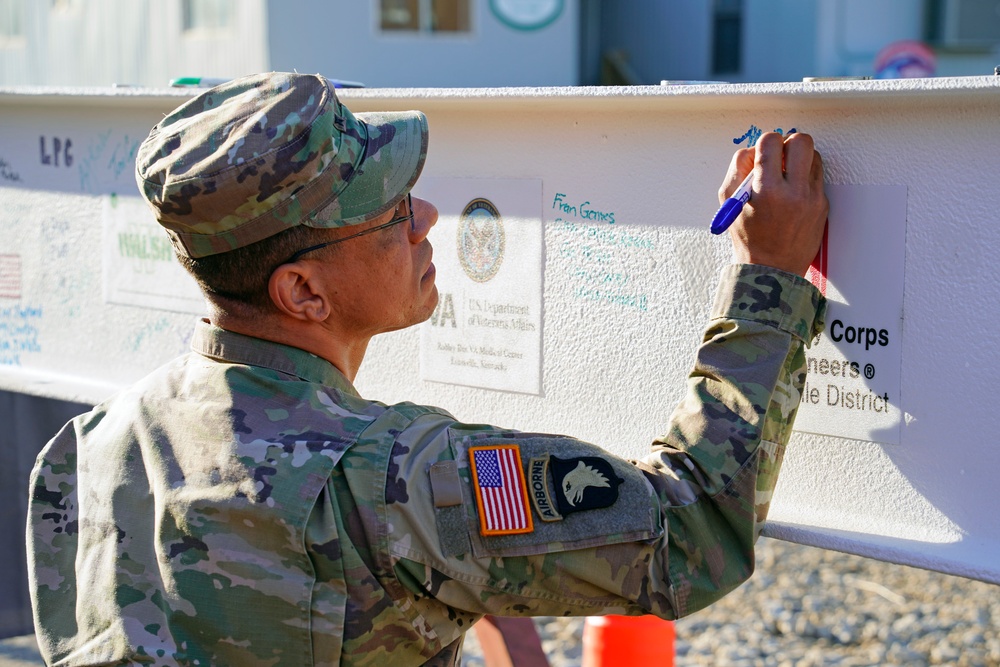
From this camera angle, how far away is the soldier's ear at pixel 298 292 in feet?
5.15

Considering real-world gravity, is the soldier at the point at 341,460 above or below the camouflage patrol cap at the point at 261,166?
below

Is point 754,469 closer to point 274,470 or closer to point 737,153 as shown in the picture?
point 737,153

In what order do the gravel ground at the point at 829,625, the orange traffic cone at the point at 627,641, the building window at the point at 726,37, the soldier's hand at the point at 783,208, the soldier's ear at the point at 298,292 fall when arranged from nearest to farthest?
the soldier's ear at the point at 298,292
the soldier's hand at the point at 783,208
the orange traffic cone at the point at 627,641
the gravel ground at the point at 829,625
the building window at the point at 726,37

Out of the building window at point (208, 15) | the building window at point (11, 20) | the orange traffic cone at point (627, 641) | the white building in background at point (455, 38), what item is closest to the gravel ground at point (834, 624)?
the orange traffic cone at point (627, 641)

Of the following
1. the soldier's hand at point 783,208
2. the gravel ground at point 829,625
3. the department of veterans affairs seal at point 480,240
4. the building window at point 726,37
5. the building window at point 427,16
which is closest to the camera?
the soldier's hand at point 783,208

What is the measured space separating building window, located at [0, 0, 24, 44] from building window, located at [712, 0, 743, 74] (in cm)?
970

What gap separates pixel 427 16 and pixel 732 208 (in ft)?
43.5

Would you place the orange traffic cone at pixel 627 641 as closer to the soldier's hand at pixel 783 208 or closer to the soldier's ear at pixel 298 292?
the soldier's hand at pixel 783 208

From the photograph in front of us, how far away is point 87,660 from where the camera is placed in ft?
5.28

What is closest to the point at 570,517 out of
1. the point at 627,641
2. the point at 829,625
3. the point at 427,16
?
the point at 627,641

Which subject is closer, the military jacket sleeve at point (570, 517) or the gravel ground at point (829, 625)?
the military jacket sleeve at point (570, 517)

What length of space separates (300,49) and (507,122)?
11820 mm

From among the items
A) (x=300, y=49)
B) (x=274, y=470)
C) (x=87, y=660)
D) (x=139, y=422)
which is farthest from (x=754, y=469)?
(x=300, y=49)

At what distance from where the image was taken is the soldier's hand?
169 cm
